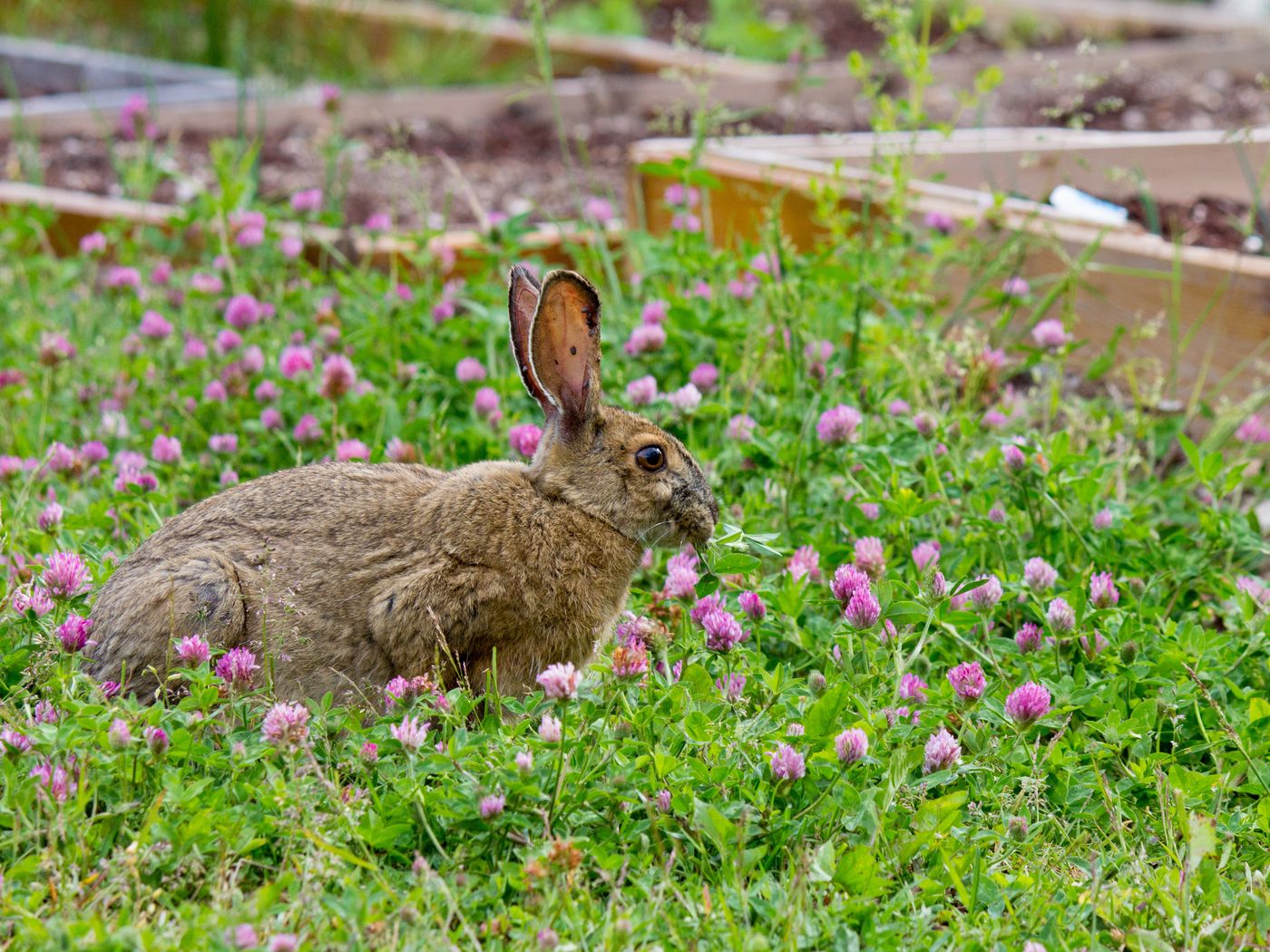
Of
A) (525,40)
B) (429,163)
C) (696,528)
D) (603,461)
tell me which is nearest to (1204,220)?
(696,528)

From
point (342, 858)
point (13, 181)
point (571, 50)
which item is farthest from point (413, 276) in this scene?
point (571, 50)

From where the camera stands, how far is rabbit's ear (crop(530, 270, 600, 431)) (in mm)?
3537

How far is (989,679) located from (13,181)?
244 inches

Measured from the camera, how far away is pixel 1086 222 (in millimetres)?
5848

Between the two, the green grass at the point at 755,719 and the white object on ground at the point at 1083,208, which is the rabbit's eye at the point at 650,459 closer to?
the green grass at the point at 755,719

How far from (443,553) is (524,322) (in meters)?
0.67

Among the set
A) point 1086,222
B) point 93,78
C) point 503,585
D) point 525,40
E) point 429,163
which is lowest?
point 503,585

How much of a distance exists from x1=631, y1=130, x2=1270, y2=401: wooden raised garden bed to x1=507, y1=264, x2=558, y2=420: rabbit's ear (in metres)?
1.54

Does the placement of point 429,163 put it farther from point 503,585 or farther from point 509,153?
point 503,585

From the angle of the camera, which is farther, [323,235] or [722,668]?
[323,235]

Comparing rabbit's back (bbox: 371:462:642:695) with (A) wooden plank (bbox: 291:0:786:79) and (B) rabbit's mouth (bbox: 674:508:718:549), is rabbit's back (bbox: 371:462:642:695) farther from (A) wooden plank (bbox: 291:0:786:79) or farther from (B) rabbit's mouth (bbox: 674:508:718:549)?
(A) wooden plank (bbox: 291:0:786:79)

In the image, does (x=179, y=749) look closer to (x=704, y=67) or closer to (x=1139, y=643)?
(x=1139, y=643)

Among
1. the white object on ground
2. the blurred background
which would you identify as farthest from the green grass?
the blurred background

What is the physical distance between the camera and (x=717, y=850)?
2900 mm
